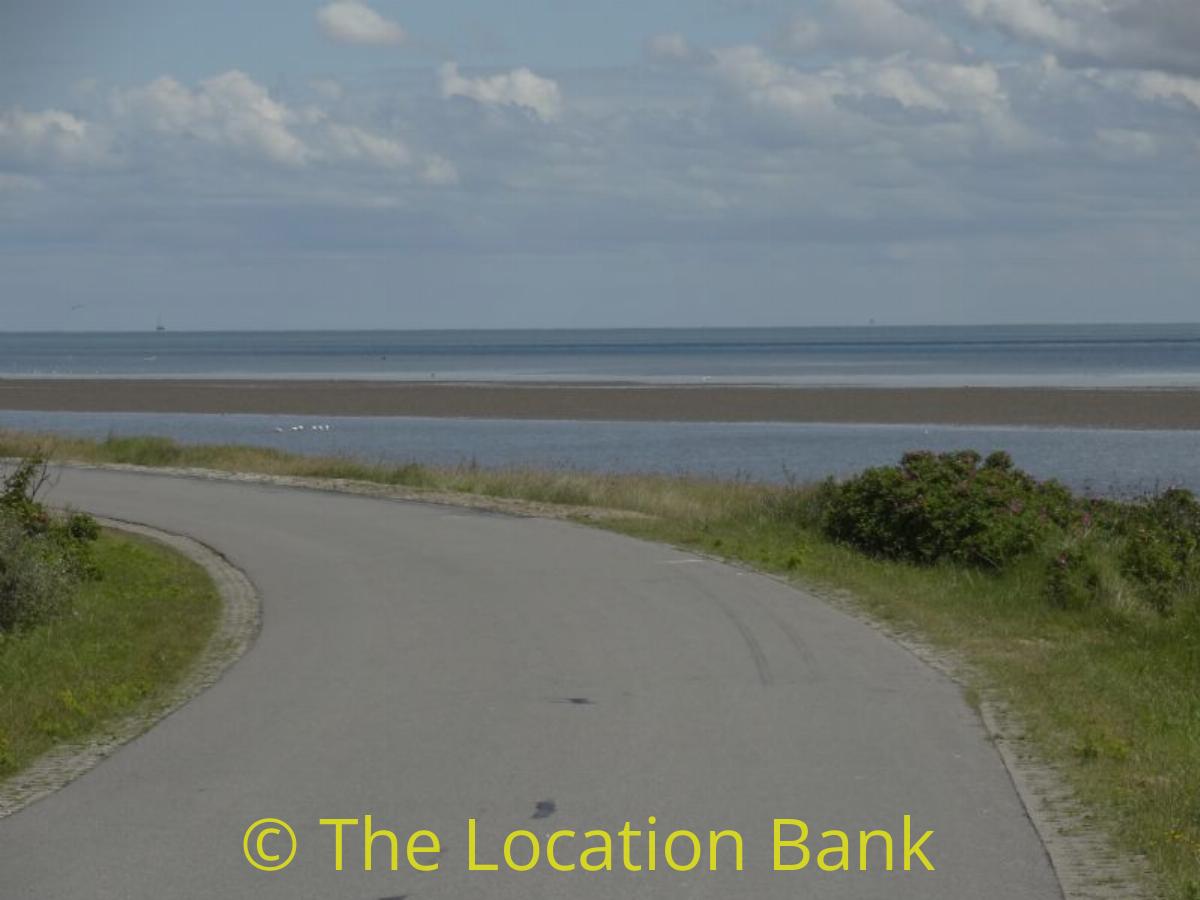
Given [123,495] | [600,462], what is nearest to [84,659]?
[123,495]

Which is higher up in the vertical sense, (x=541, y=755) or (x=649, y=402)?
(x=541, y=755)

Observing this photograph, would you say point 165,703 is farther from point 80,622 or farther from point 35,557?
point 35,557

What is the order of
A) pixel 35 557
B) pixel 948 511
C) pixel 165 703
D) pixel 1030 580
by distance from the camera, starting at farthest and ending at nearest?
pixel 948 511
pixel 1030 580
pixel 35 557
pixel 165 703

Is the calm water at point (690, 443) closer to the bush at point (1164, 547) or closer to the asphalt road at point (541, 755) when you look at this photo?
the bush at point (1164, 547)

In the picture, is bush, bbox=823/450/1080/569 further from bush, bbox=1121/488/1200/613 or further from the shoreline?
the shoreline

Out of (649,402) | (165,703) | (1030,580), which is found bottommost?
(649,402)

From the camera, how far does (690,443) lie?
4972 centimetres

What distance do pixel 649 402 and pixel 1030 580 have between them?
5094 cm

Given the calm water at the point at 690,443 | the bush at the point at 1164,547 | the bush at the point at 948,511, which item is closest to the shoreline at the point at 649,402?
the calm water at the point at 690,443

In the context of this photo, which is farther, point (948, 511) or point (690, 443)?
point (690, 443)

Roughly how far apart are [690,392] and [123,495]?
164ft

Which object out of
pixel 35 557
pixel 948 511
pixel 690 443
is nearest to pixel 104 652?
pixel 35 557

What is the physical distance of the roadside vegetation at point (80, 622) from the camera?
10.9 metres

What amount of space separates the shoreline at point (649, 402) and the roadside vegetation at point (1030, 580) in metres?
32.4
